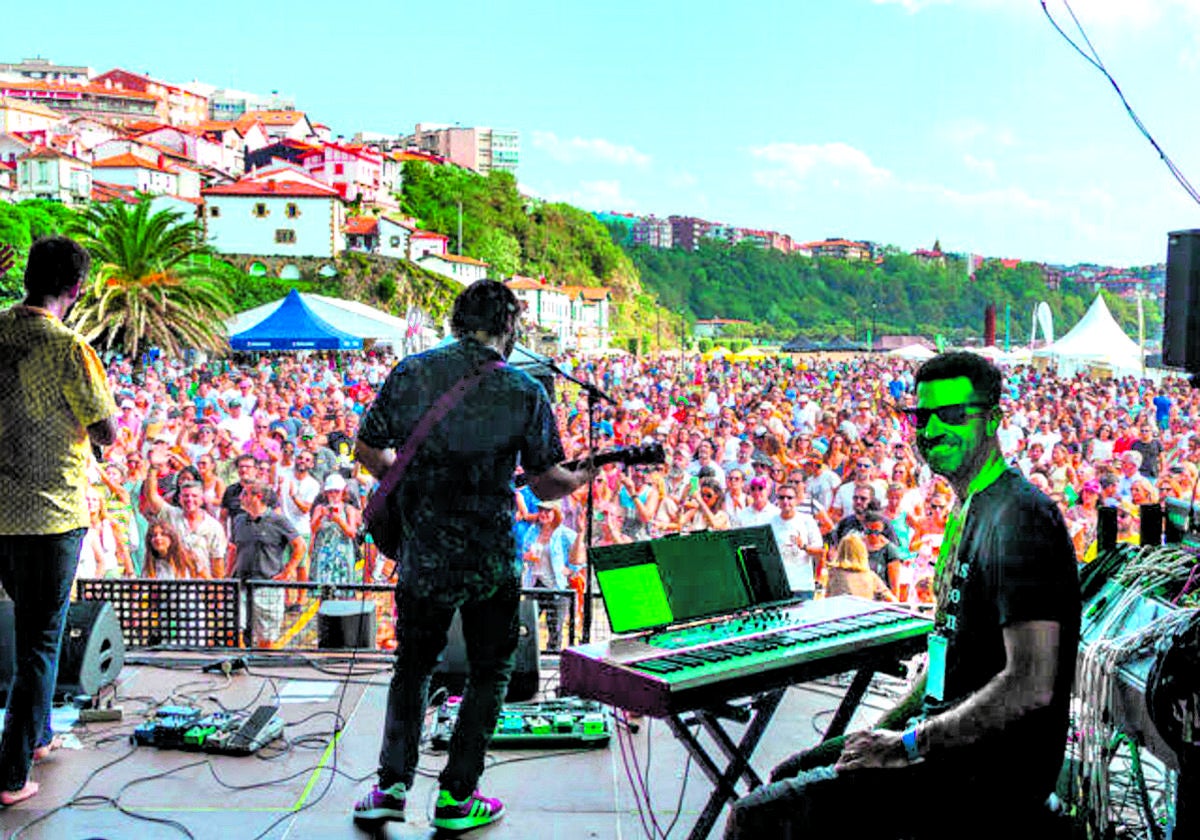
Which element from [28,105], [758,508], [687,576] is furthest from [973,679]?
[28,105]

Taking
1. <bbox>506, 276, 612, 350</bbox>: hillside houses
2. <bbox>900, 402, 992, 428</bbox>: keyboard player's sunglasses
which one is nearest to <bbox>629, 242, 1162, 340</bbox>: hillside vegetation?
<bbox>506, 276, 612, 350</bbox>: hillside houses

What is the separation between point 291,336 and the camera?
51.0 feet

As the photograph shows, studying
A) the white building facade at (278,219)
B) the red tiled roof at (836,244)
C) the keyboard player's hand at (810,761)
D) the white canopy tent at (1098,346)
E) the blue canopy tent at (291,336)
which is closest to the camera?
the keyboard player's hand at (810,761)

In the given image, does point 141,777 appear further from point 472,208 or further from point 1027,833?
point 472,208

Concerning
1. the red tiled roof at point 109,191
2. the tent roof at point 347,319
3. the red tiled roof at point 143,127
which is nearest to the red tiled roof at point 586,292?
the red tiled roof at point 109,191

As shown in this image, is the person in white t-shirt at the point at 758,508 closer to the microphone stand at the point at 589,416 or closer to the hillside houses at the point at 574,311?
the microphone stand at the point at 589,416

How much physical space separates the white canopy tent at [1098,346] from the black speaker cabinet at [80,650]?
1994 cm

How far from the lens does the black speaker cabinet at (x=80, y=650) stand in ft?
12.8

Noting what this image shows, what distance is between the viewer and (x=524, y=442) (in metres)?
2.99

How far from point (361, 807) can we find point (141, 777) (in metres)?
0.84

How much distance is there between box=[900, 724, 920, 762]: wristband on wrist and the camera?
1.98m

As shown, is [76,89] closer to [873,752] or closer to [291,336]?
[291,336]

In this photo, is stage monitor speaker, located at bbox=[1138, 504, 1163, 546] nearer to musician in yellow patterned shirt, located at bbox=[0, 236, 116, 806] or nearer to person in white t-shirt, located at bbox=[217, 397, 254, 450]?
musician in yellow patterned shirt, located at bbox=[0, 236, 116, 806]

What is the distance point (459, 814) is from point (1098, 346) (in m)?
20.8
